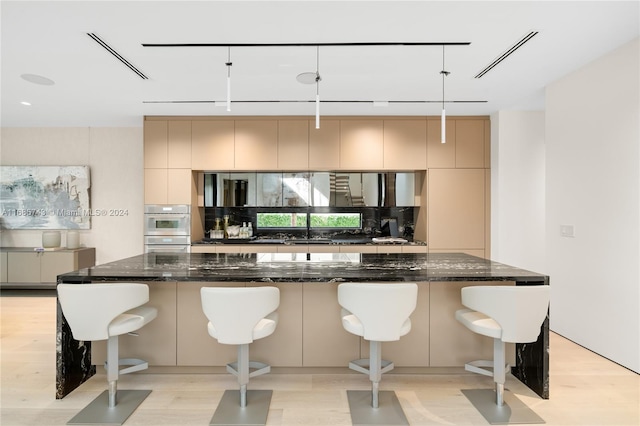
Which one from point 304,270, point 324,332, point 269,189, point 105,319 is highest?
point 269,189

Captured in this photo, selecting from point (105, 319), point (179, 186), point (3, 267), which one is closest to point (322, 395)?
point (105, 319)

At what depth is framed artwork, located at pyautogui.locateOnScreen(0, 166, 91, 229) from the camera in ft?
20.1

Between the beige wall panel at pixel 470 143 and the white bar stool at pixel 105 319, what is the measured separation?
4.34 metres

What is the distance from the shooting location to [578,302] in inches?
145

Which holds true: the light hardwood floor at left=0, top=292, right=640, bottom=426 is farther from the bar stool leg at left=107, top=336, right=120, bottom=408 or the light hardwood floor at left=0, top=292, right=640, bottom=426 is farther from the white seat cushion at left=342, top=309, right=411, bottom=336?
the white seat cushion at left=342, top=309, right=411, bottom=336

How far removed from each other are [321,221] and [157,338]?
3313mm

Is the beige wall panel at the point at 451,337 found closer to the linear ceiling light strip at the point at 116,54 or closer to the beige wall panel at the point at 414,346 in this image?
the beige wall panel at the point at 414,346

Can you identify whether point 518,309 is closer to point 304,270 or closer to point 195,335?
point 304,270

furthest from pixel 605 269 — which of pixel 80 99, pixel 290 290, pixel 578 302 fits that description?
pixel 80 99

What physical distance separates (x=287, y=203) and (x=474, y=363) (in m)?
3.50

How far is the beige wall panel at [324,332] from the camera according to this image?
291 cm

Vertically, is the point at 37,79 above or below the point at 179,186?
above

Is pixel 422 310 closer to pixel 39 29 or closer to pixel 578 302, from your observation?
pixel 578 302

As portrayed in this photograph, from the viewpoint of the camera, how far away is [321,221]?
591 cm
